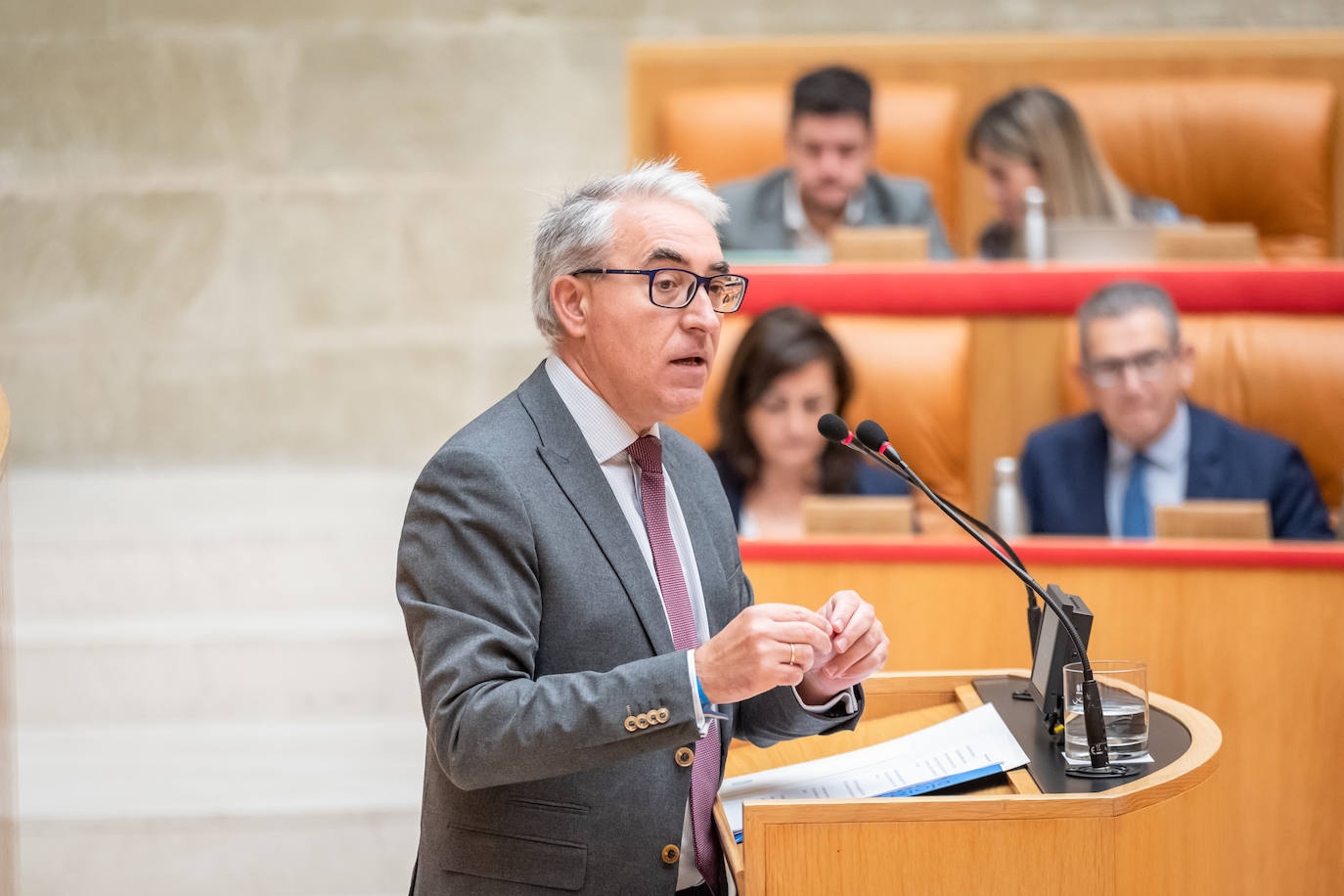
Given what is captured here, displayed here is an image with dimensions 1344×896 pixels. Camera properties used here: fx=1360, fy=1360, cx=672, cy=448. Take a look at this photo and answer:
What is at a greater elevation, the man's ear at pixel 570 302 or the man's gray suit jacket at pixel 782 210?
the man's gray suit jacket at pixel 782 210

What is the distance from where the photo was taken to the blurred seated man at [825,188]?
287cm

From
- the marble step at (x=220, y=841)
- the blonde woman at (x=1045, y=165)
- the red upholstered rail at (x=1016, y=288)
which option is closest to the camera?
the marble step at (x=220, y=841)

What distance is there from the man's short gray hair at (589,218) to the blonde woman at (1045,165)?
183cm

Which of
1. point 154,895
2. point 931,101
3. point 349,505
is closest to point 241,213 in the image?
point 349,505

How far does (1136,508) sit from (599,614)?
1483 mm

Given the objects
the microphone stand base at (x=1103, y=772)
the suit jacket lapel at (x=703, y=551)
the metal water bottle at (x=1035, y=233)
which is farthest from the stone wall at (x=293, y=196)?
the microphone stand base at (x=1103, y=772)

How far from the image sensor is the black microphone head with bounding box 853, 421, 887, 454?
1.08 metres

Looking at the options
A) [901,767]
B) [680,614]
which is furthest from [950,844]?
[680,614]

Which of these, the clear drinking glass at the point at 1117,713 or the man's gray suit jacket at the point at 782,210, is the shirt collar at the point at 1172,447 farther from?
the clear drinking glass at the point at 1117,713

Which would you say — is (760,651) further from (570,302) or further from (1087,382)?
(1087,382)

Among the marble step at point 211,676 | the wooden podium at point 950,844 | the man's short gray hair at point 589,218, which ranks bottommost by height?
the marble step at point 211,676

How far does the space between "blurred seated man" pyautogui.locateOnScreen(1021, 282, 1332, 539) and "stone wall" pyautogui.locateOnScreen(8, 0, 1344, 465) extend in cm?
180

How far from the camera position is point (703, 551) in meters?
1.15

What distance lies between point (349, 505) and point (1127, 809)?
2.42 m
